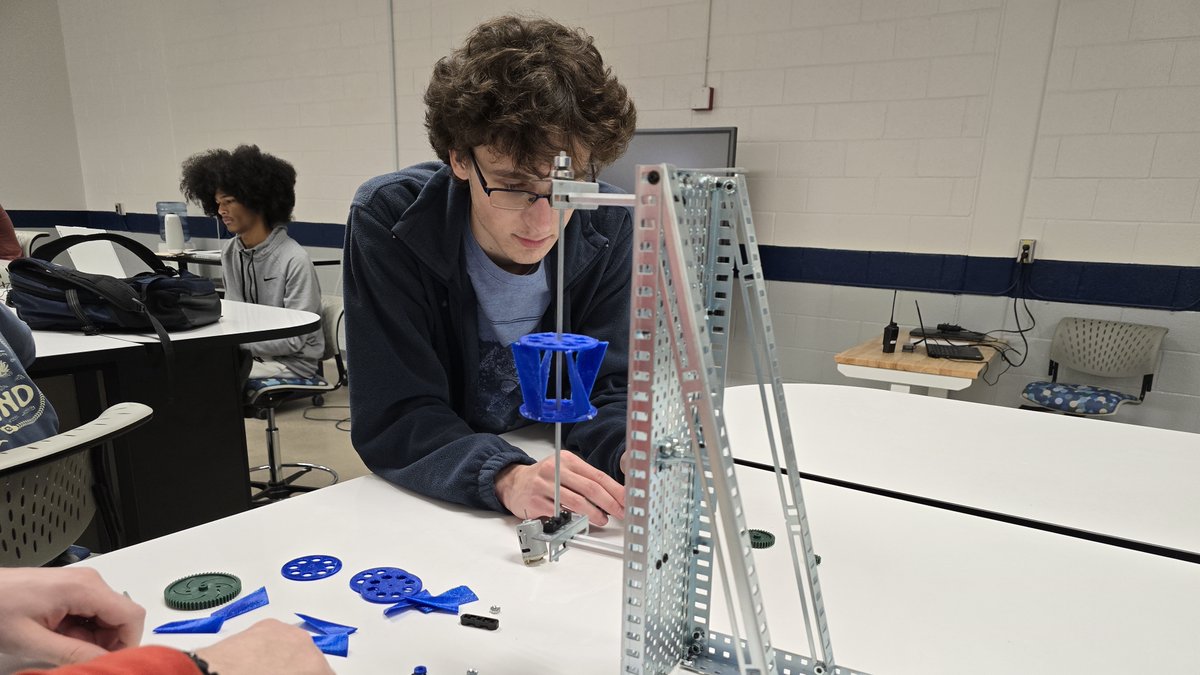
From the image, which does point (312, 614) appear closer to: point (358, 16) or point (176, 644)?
point (176, 644)

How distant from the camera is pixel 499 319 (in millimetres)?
1131

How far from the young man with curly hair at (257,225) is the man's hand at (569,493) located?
6.87 ft

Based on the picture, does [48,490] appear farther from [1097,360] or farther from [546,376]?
[1097,360]

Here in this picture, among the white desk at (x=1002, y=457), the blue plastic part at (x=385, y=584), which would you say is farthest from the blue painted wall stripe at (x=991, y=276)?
the blue plastic part at (x=385, y=584)

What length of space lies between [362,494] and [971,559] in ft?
2.87

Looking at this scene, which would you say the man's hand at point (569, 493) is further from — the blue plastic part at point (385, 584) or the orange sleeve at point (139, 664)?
the orange sleeve at point (139, 664)

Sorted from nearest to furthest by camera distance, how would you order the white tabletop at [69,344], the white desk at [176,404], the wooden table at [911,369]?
the white tabletop at [69,344] < the white desk at [176,404] < the wooden table at [911,369]

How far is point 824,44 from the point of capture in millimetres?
3156

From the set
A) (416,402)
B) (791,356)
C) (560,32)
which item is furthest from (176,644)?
(791,356)

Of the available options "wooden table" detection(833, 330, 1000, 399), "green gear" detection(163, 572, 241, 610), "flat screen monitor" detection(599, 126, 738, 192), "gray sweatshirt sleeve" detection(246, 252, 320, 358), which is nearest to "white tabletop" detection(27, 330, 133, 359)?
"gray sweatshirt sleeve" detection(246, 252, 320, 358)

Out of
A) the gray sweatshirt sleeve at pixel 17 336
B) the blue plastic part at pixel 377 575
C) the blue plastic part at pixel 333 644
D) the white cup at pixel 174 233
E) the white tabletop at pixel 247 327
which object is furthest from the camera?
the white cup at pixel 174 233

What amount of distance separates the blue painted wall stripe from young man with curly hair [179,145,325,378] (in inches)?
15.7

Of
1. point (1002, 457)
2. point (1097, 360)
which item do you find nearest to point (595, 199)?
point (1002, 457)

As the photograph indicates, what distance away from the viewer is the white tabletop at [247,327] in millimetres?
1833
